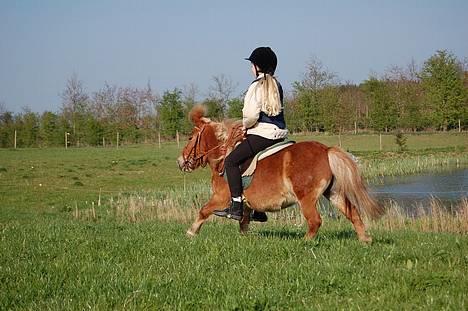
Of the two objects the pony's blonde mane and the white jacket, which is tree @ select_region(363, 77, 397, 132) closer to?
the pony's blonde mane

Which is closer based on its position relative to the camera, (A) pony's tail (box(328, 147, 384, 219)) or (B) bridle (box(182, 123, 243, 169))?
(A) pony's tail (box(328, 147, 384, 219))

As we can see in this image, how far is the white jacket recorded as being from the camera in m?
8.88

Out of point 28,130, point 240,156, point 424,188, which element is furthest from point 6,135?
point 240,156

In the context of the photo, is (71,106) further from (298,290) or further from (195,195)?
(298,290)

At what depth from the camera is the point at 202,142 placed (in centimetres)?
1004

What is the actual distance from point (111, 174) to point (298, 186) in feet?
98.9

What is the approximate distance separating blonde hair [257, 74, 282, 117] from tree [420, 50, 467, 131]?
5378 centimetres

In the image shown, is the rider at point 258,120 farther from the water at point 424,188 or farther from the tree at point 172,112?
the tree at point 172,112

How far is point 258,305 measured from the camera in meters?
4.96

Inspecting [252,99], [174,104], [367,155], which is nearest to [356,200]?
[252,99]

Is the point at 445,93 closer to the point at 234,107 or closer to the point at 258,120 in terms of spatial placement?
the point at 234,107

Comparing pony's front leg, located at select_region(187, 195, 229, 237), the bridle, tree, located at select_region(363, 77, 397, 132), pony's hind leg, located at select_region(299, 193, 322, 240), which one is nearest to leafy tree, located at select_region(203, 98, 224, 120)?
the bridle

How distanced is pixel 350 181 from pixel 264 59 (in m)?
2.46

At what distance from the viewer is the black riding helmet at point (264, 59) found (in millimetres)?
9109
